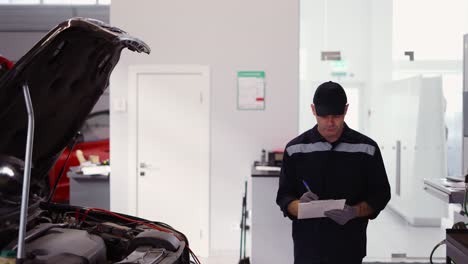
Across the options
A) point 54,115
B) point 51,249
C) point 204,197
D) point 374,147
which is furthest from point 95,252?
point 204,197

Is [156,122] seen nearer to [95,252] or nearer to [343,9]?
[343,9]

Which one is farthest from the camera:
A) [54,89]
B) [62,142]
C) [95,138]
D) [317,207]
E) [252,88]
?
[95,138]

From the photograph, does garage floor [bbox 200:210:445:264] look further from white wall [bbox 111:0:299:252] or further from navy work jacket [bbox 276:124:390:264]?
navy work jacket [bbox 276:124:390:264]

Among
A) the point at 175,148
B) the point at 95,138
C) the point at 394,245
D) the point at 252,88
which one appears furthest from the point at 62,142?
the point at 95,138

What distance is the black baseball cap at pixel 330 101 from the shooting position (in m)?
2.17

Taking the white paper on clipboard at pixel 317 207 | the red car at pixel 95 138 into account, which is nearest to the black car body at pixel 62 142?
the white paper on clipboard at pixel 317 207

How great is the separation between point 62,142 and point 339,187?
52.0 inches

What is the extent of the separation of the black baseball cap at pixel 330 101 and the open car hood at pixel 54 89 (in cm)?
94

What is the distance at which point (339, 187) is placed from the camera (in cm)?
220

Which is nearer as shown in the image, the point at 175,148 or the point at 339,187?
the point at 339,187

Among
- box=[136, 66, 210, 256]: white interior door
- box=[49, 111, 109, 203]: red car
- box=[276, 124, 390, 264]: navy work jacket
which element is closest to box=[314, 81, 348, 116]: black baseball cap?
box=[276, 124, 390, 264]: navy work jacket

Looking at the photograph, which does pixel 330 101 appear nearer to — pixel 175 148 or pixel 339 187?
pixel 339 187

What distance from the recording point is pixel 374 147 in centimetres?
221

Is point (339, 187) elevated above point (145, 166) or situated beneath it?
elevated above
